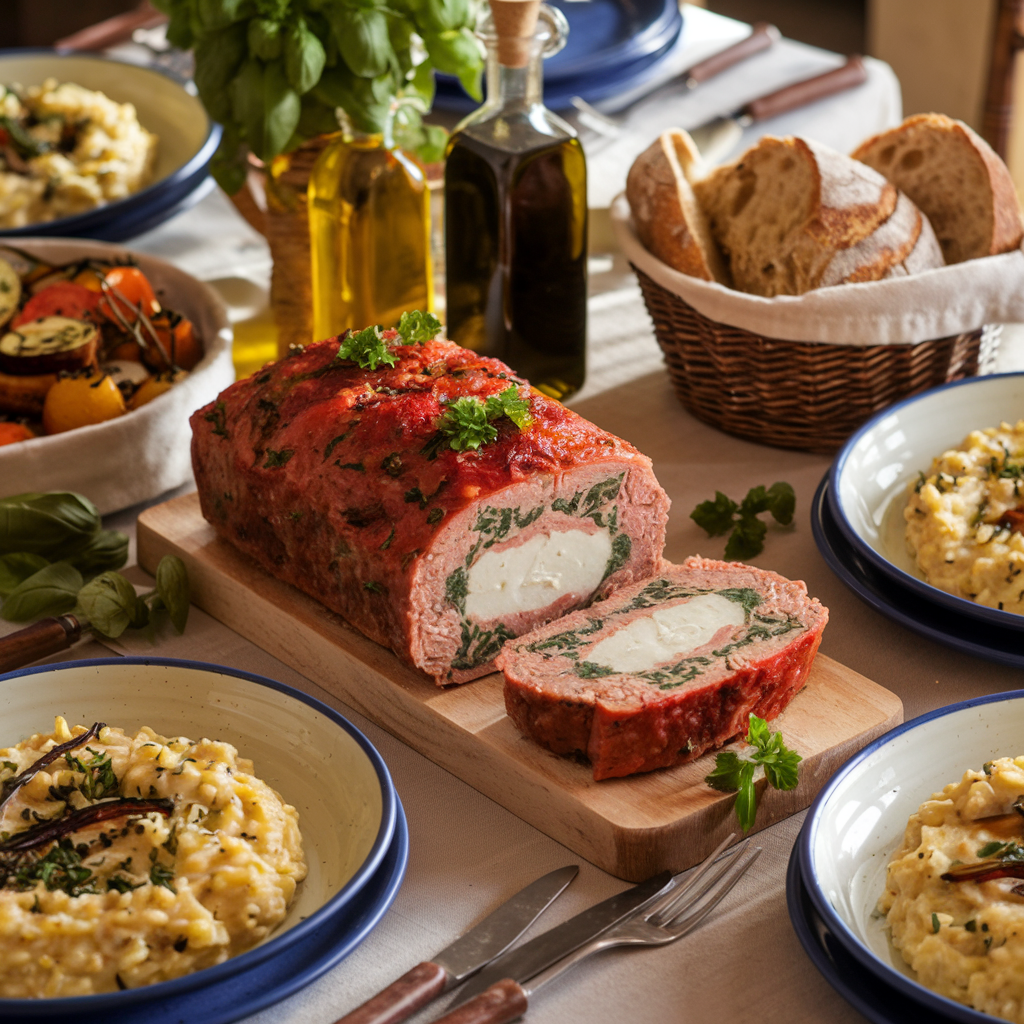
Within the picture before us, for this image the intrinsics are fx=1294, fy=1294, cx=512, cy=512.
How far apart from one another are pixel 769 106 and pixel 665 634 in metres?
2.40

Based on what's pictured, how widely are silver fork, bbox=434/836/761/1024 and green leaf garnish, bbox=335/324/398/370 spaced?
1.06 metres

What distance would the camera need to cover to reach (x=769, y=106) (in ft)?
12.8

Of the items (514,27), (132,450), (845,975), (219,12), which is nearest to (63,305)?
(132,450)

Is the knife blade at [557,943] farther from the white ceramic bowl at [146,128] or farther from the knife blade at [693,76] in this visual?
the knife blade at [693,76]

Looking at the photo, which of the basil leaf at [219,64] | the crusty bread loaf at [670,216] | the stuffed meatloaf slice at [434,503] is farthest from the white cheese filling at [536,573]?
the basil leaf at [219,64]

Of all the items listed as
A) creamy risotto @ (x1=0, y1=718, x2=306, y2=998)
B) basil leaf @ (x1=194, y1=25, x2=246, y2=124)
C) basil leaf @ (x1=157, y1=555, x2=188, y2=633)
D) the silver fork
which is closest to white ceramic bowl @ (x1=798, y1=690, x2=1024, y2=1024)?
the silver fork

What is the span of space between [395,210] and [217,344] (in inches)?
19.2

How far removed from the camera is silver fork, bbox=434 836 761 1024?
4.93 ft

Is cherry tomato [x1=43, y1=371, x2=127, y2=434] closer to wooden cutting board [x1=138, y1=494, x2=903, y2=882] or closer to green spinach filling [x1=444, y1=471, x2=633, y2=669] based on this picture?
wooden cutting board [x1=138, y1=494, x2=903, y2=882]

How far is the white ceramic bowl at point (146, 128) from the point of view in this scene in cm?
342

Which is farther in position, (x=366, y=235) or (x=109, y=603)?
(x=366, y=235)

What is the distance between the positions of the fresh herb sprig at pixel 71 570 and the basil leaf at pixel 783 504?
115 centimetres

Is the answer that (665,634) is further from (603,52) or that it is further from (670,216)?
(603,52)

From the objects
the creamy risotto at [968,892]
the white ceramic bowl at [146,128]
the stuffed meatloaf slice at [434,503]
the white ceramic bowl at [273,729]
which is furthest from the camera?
the white ceramic bowl at [146,128]
